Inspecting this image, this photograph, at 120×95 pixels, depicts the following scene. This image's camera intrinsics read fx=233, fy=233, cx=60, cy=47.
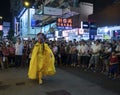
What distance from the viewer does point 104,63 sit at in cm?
1266

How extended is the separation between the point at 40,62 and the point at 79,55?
5.56m

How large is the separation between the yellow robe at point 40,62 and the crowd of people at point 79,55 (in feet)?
10.1

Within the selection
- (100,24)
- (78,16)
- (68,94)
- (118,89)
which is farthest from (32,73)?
(78,16)

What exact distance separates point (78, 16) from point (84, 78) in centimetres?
1374

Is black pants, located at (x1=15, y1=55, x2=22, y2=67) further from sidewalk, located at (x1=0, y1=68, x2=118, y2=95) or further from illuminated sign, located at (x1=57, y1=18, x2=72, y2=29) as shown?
illuminated sign, located at (x1=57, y1=18, x2=72, y2=29)

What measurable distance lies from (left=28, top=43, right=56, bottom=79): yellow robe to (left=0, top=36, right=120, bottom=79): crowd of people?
10.1 ft

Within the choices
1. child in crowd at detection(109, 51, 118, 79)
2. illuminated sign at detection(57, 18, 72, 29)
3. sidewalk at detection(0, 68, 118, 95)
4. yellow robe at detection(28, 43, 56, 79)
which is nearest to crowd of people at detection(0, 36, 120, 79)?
child in crowd at detection(109, 51, 118, 79)

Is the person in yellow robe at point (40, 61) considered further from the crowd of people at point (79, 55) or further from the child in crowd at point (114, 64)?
the crowd of people at point (79, 55)

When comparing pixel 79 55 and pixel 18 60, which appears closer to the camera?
pixel 79 55

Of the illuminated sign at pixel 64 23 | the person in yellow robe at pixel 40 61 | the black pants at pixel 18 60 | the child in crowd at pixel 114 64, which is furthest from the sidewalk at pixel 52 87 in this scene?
the illuminated sign at pixel 64 23

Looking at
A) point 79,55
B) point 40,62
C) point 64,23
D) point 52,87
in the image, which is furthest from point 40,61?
point 64,23

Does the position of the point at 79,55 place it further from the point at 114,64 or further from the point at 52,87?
the point at 52,87

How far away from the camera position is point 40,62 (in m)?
10.0

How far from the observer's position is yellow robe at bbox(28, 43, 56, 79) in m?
9.91
